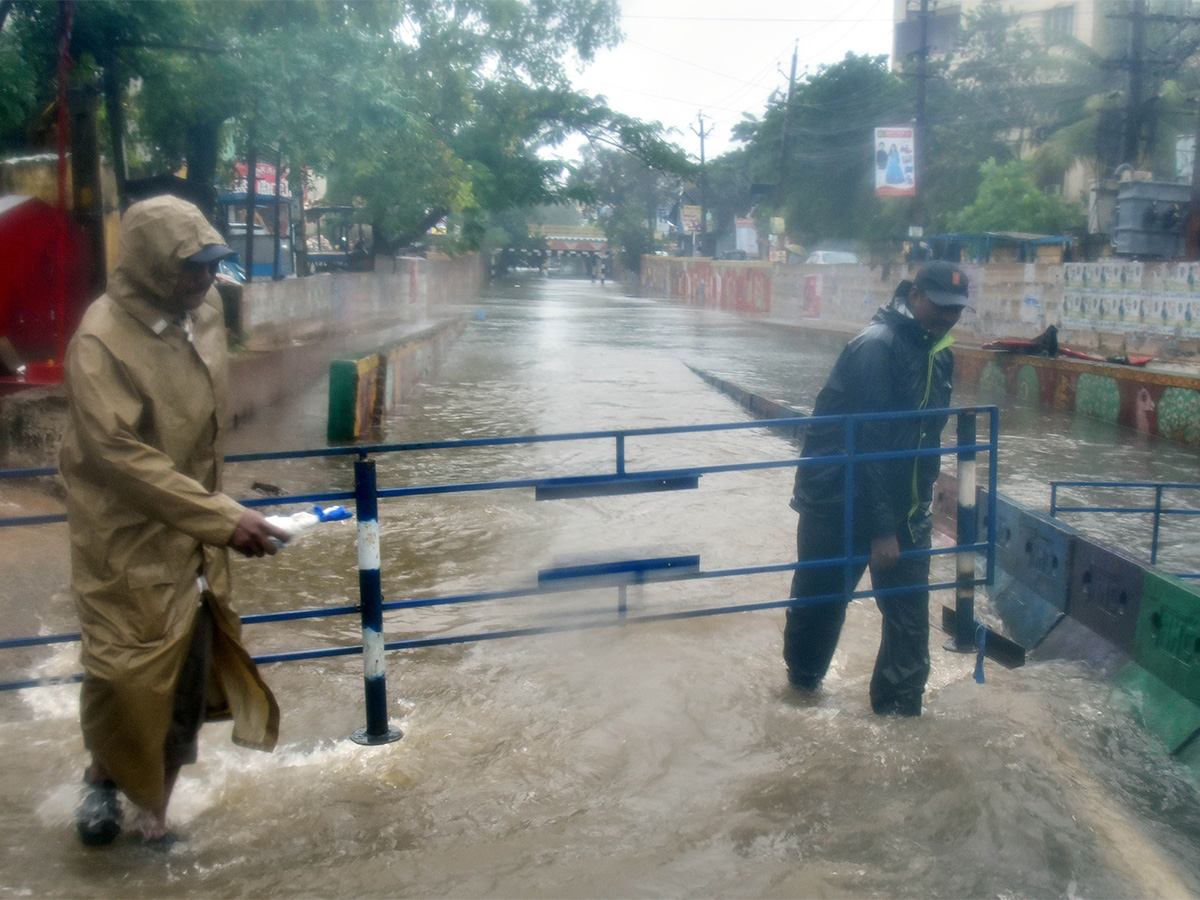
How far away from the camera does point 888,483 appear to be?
4.03m

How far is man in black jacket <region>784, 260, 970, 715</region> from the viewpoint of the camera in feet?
Answer: 12.9

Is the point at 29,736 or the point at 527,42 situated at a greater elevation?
the point at 527,42

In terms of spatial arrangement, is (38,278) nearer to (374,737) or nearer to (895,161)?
(374,737)

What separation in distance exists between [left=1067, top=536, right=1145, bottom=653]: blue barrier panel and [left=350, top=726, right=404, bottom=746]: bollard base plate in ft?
9.63

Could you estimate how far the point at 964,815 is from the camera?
11.5ft

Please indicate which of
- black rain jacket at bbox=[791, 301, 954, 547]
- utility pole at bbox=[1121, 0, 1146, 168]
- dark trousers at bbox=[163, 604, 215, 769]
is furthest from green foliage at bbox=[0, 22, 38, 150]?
utility pole at bbox=[1121, 0, 1146, 168]

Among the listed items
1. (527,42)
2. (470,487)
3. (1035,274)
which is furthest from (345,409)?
(527,42)

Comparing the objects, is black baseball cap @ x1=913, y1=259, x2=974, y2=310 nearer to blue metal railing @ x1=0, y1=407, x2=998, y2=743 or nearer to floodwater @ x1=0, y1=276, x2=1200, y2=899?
blue metal railing @ x1=0, y1=407, x2=998, y2=743

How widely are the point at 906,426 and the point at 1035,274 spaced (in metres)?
18.2

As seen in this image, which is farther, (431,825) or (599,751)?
(599,751)

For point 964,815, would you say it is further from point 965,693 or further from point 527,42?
point 527,42

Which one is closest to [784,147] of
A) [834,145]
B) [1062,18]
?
[834,145]

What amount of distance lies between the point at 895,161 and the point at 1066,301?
36.0ft

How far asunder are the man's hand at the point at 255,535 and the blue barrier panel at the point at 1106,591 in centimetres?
340
